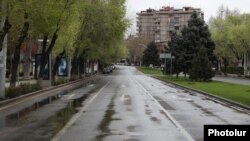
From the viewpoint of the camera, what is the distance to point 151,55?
14250cm

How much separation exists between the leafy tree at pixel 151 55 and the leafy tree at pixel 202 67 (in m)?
79.8

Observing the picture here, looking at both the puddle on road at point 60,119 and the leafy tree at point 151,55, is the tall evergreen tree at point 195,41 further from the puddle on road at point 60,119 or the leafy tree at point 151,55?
the leafy tree at point 151,55

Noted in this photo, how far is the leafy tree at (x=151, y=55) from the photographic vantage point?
456 feet

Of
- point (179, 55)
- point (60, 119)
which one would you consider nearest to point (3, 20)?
point (60, 119)

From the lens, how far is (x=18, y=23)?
83.2ft

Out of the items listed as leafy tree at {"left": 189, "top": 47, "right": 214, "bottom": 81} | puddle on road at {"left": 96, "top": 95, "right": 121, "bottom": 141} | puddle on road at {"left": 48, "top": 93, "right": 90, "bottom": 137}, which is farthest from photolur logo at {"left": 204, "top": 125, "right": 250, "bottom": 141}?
leafy tree at {"left": 189, "top": 47, "right": 214, "bottom": 81}

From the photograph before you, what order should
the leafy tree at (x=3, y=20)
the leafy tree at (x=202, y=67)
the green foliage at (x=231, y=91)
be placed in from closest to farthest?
the leafy tree at (x=3, y=20), the green foliage at (x=231, y=91), the leafy tree at (x=202, y=67)

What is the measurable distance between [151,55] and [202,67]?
85255mm

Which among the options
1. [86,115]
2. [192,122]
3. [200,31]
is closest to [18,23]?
[86,115]

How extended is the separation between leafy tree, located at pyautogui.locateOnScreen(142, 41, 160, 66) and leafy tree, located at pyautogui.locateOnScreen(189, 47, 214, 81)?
79799 mm

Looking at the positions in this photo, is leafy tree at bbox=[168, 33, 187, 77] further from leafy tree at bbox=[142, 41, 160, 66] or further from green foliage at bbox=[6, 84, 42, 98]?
leafy tree at bbox=[142, 41, 160, 66]

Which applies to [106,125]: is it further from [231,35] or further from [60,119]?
[231,35]

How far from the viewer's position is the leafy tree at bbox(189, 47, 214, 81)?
57250 mm

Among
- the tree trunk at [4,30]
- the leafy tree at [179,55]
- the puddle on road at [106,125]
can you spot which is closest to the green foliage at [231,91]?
the puddle on road at [106,125]
